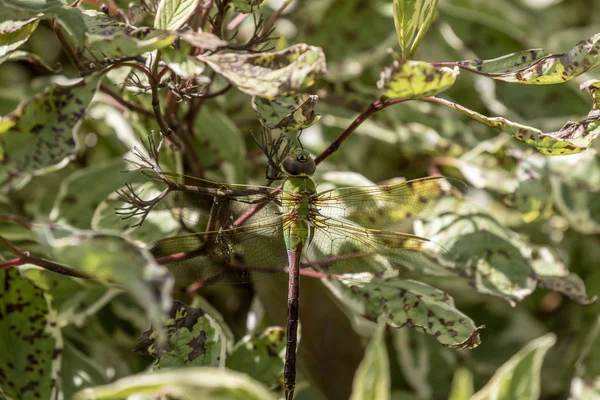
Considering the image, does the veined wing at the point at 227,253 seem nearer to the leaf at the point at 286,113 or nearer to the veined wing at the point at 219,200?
the veined wing at the point at 219,200

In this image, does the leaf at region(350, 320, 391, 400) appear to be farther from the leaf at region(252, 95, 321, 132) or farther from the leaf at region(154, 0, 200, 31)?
the leaf at region(154, 0, 200, 31)

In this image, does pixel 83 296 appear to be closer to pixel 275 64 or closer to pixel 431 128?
pixel 275 64

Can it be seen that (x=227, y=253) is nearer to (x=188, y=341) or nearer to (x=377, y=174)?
(x=188, y=341)

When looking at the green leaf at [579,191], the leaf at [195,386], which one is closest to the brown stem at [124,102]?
the leaf at [195,386]

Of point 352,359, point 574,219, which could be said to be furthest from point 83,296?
point 574,219

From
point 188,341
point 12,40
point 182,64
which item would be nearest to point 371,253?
point 188,341

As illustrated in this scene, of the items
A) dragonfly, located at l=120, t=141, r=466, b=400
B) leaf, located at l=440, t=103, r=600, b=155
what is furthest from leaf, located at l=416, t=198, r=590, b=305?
leaf, located at l=440, t=103, r=600, b=155
